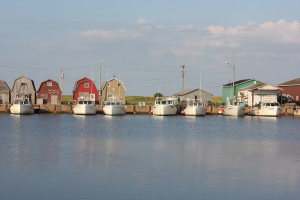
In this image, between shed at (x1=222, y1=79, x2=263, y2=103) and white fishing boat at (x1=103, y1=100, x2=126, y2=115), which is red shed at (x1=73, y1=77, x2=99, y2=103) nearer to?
white fishing boat at (x1=103, y1=100, x2=126, y2=115)

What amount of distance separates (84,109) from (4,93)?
29.4 metres

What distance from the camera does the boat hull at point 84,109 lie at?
8869 centimetres

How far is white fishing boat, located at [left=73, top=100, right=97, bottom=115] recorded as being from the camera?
88688 millimetres

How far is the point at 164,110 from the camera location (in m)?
91.0

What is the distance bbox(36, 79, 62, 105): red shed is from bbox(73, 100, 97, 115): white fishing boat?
68.4 ft

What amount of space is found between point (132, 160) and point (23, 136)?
2044 centimetres

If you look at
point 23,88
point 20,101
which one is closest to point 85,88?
point 23,88

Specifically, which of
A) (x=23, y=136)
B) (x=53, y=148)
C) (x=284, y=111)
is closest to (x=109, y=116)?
(x=284, y=111)

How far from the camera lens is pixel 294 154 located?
122 ft

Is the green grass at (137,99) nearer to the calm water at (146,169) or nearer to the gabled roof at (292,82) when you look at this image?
the gabled roof at (292,82)

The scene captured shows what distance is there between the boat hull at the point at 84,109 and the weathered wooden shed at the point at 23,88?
76.2ft

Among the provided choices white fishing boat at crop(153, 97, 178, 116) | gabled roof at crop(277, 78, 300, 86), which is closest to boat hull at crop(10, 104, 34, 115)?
white fishing boat at crop(153, 97, 178, 116)

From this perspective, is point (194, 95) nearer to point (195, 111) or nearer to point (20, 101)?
point (195, 111)

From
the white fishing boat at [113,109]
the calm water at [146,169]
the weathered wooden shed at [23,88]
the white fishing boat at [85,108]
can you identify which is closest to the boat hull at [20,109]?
the white fishing boat at [85,108]
